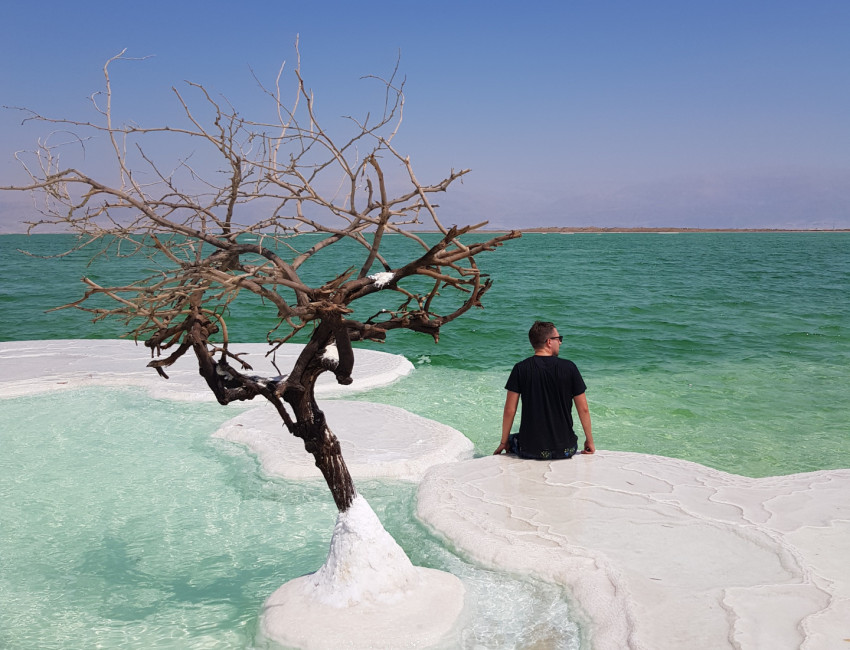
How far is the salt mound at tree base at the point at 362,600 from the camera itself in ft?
10.8

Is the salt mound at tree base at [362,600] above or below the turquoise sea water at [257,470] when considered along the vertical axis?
above

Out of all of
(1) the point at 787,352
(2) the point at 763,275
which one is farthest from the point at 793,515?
(2) the point at 763,275

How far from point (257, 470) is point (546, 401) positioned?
2.62 m

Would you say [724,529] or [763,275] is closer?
[724,529]

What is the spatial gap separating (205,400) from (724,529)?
20.5ft

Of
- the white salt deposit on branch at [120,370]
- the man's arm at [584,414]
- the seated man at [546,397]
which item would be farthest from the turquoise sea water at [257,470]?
the man's arm at [584,414]

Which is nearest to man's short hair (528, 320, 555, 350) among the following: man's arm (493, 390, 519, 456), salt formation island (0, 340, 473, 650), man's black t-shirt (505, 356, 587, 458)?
man's black t-shirt (505, 356, 587, 458)

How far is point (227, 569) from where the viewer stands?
14.4 ft

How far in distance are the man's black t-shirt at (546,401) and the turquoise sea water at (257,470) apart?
1169 millimetres

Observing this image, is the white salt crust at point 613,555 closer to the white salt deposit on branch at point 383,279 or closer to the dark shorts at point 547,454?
the dark shorts at point 547,454

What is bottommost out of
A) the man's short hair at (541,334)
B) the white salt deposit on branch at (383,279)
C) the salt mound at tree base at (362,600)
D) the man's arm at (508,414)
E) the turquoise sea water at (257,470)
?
the turquoise sea water at (257,470)

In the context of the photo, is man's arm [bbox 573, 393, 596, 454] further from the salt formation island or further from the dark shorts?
the salt formation island

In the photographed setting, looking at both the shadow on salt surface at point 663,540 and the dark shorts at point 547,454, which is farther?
the dark shorts at point 547,454

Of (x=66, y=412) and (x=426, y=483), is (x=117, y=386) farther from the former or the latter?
(x=426, y=483)
